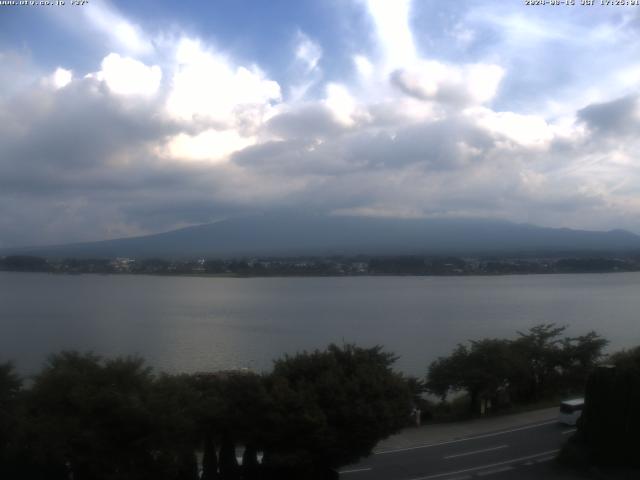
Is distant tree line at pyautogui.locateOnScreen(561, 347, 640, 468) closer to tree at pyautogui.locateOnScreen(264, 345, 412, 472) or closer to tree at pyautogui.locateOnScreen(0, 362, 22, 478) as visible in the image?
tree at pyautogui.locateOnScreen(264, 345, 412, 472)

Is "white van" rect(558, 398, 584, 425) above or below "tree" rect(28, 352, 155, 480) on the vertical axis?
below

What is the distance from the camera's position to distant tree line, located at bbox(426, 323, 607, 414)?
1155cm

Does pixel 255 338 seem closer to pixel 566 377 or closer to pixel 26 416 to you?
pixel 566 377

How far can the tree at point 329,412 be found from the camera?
6.37 m

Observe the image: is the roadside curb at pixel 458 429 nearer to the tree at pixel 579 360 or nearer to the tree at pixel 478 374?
the tree at pixel 478 374

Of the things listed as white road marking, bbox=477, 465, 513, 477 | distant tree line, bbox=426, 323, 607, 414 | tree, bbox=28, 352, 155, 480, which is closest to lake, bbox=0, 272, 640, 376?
distant tree line, bbox=426, 323, 607, 414

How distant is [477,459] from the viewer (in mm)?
7906

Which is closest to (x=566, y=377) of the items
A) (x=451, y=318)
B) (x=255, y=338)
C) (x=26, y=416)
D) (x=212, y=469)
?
(x=212, y=469)

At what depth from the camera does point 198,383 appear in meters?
7.92

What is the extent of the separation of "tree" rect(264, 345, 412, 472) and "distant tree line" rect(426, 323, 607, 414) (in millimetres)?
5011

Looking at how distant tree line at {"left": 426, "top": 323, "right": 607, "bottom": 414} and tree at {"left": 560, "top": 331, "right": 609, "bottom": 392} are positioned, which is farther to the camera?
tree at {"left": 560, "top": 331, "right": 609, "bottom": 392}

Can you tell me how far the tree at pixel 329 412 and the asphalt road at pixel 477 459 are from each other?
972mm

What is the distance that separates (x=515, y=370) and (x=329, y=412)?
252 inches

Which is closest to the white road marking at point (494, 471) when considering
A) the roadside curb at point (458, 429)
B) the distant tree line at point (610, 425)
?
the distant tree line at point (610, 425)
